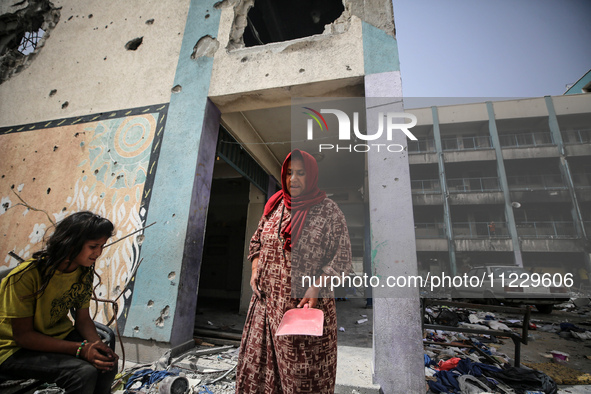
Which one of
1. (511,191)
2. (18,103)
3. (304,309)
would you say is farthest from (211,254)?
(511,191)

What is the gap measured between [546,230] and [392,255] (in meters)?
13.2

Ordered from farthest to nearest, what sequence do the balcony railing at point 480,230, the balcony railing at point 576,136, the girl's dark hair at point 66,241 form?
the balcony railing at point 480,230, the balcony railing at point 576,136, the girl's dark hair at point 66,241

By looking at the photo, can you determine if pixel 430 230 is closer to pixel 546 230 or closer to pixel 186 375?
pixel 546 230

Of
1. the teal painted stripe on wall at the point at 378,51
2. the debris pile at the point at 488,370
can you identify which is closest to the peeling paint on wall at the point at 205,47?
the teal painted stripe on wall at the point at 378,51

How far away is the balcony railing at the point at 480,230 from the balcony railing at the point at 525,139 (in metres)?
4.29

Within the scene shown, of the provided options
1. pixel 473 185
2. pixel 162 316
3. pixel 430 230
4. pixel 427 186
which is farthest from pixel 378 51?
pixel 430 230

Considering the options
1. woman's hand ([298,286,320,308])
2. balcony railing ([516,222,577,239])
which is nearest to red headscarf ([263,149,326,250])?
woman's hand ([298,286,320,308])

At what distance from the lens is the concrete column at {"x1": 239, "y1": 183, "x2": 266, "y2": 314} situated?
5.55m

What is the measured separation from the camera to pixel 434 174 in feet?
44.3

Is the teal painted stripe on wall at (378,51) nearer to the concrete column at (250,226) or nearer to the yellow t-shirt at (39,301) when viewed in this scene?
the yellow t-shirt at (39,301)

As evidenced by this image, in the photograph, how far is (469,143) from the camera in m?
10.2

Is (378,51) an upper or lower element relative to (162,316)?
upper

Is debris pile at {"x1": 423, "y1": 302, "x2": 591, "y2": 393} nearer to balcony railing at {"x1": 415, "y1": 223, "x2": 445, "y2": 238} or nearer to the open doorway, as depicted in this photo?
the open doorway

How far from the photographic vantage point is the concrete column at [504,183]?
9.18m
